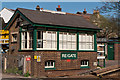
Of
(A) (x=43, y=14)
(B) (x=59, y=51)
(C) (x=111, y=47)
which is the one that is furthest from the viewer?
(C) (x=111, y=47)

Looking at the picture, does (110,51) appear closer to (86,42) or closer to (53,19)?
(86,42)

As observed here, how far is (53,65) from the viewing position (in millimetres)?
20109

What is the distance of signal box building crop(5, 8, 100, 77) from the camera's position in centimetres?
1928

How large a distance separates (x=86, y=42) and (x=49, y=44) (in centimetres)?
434

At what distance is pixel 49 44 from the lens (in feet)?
66.0

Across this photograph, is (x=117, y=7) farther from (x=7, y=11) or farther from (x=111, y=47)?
(x=7, y=11)

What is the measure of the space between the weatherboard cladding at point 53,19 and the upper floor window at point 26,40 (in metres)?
1.55

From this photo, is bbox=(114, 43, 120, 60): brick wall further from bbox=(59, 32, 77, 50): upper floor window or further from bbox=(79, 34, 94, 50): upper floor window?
bbox=(59, 32, 77, 50): upper floor window

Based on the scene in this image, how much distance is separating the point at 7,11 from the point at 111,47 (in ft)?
67.9

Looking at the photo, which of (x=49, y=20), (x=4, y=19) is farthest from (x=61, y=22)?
(x=4, y=19)

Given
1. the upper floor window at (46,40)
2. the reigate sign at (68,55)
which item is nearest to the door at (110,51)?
the reigate sign at (68,55)

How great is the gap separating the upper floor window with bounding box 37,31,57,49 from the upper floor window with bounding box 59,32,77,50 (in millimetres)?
682

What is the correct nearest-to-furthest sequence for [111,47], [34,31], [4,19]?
[34,31], [111,47], [4,19]

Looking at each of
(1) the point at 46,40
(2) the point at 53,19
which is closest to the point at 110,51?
(2) the point at 53,19
